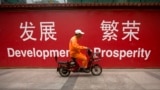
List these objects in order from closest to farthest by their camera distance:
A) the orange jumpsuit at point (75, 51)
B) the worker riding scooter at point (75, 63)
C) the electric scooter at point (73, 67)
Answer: the orange jumpsuit at point (75, 51) < the worker riding scooter at point (75, 63) < the electric scooter at point (73, 67)

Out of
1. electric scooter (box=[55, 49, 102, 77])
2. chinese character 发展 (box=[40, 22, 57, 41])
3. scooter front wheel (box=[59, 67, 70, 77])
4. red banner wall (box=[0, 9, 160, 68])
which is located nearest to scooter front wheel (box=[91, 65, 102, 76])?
electric scooter (box=[55, 49, 102, 77])

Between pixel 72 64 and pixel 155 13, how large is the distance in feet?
16.4

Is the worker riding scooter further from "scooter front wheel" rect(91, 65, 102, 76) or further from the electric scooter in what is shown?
"scooter front wheel" rect(91, 65, 102, 76)

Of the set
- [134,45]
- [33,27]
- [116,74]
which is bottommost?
[116,74]

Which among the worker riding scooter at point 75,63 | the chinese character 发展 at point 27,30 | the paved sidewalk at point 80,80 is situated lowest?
the paved sidewalk at point 80,80

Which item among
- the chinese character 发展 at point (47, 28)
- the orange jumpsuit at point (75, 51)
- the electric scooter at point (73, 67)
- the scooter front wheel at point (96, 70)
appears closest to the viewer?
the orange jumpsuit at point (75, 51)

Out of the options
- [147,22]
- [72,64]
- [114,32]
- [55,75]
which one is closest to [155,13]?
[147,22]

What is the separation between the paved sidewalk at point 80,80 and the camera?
861 centimetres

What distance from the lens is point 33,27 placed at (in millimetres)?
12352

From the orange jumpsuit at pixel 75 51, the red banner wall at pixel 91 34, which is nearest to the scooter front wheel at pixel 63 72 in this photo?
the orange jumpsuit at pixel 75 51

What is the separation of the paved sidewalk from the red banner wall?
26.8 inches

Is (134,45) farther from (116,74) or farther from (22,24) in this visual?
(22,24)

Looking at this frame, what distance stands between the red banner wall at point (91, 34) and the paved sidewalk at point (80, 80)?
0.68 metres

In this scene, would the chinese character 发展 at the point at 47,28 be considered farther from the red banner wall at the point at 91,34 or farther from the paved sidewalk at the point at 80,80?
the paved sidewalk at the point at 80,80
